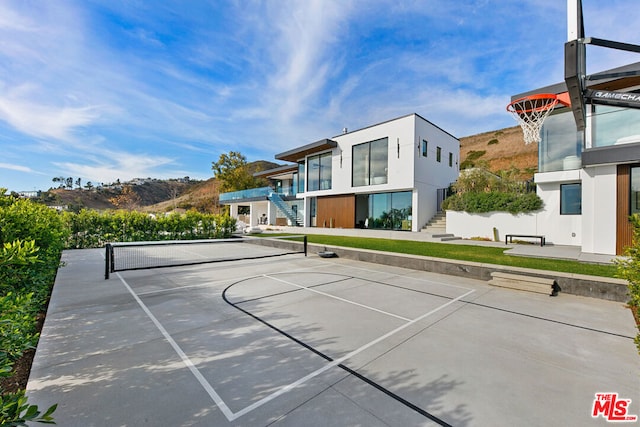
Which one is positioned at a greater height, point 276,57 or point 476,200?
point 276,57

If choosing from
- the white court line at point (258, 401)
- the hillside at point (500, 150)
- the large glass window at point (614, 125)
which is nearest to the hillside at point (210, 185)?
the hillside at point (500, 150)

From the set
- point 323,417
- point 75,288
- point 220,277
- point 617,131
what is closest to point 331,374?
point 323,417

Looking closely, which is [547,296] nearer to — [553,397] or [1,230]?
[553,397]

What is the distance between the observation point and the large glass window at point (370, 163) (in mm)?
20672

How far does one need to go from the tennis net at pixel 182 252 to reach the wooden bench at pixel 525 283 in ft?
28.1

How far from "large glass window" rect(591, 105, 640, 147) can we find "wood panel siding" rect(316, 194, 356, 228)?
14807 mm

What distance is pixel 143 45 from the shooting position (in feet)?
41.3

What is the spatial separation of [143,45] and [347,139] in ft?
50.5

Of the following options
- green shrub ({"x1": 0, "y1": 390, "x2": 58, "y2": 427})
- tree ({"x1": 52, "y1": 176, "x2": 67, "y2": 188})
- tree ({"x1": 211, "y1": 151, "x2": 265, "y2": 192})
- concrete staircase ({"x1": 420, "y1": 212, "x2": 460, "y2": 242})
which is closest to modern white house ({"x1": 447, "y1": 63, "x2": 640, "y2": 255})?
concrete staircase ({"x1": 420, "y1": 212, "x2": 460, "y2": 242})

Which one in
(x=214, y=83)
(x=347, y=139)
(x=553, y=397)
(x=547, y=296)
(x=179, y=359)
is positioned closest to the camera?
(x=553, y=397)

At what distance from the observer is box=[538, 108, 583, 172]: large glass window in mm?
13719

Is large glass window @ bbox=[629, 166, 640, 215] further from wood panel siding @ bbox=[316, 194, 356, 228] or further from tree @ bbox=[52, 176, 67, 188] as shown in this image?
tree @ bbox=[52, 176, 67, 188]

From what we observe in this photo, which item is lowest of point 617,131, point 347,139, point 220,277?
point 220,277

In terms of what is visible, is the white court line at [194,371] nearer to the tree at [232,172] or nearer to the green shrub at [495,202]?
the green shrub at [495,202]
